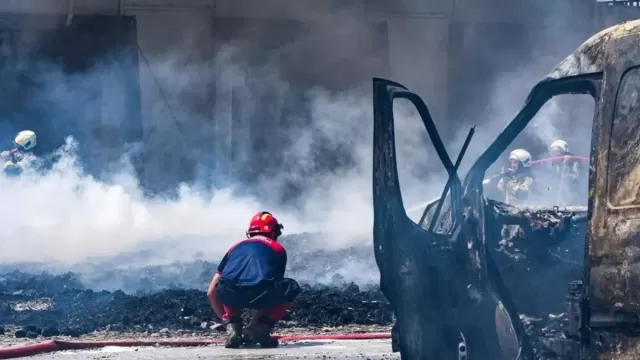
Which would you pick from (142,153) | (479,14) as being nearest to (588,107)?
(479,14)

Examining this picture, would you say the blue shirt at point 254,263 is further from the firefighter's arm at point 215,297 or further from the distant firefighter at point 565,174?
the distant firefighter at point 565,174

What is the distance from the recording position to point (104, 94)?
77.6 ft

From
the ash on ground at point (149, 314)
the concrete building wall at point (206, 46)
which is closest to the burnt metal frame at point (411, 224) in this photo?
the ash on ground at point (149, 314)

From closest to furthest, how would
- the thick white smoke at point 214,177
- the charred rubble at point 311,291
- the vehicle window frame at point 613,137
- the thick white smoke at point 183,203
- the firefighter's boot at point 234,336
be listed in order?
the vehicle window frame at point 613,137, the charred rubble at point 311,291, the firefighter's boot at point 234,336, the thick white smoke at point 183,203, the thick white smoke at point 214,177

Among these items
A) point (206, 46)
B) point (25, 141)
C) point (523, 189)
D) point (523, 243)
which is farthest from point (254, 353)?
point (206, 46)

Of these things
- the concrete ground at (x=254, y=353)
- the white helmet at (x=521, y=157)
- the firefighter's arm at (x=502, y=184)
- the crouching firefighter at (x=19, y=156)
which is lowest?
the concrete ground at (x=254, y=353)

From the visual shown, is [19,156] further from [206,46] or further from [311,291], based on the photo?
[311,291]

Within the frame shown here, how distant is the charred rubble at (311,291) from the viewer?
807cm

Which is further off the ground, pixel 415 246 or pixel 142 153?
pixel 142 153

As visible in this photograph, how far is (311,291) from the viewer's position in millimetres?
14117

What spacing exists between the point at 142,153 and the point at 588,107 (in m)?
8.42

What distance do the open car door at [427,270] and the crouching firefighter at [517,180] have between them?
746 centimetres

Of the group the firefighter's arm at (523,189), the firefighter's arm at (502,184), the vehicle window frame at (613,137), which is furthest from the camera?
the firefighter's arm at (502,184)

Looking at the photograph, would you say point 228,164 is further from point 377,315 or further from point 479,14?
point 377,315
